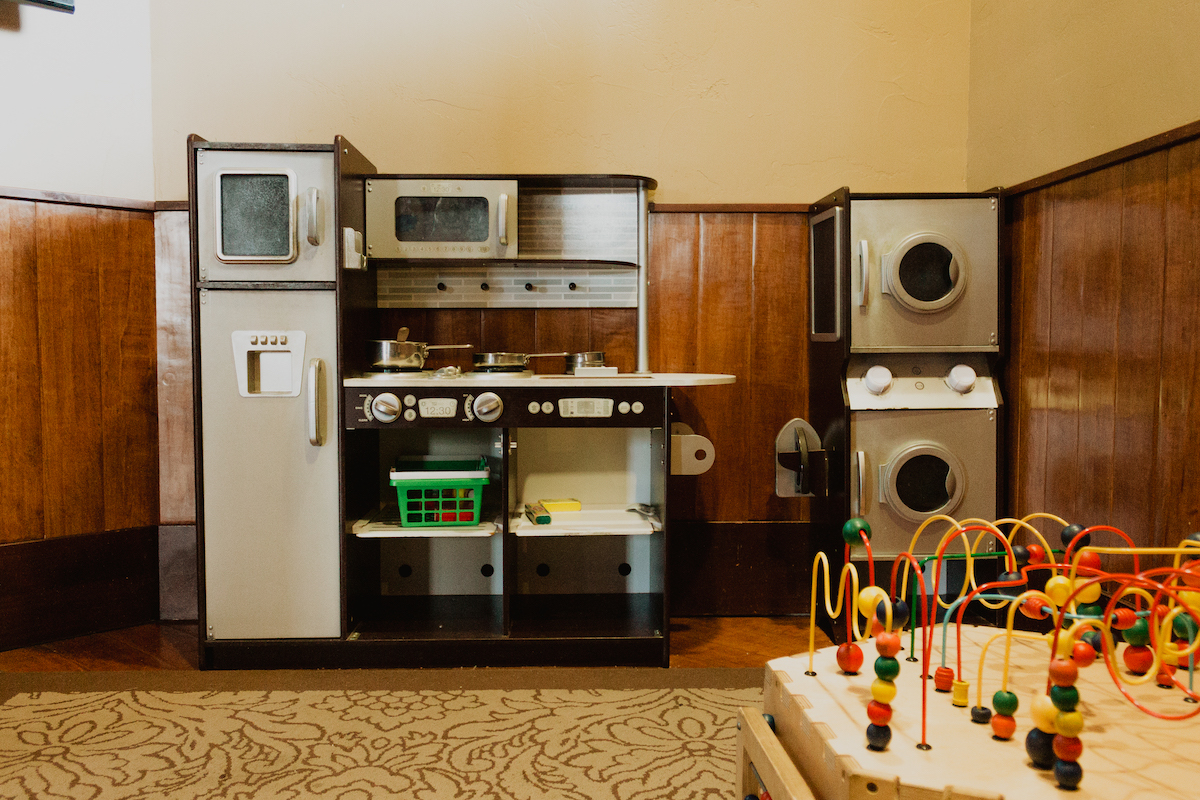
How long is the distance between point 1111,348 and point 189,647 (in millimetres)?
3494

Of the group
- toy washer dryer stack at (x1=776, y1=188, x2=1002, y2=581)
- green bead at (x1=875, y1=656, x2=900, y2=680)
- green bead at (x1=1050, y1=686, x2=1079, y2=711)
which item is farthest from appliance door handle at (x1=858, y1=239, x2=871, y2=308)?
green bead at (x1=1050, y1=686, x2=1079, y2=711)

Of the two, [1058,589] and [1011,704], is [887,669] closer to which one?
[1011,704]

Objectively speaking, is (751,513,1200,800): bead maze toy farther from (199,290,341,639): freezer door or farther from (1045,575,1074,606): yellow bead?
(199,290,341,639): freezer door

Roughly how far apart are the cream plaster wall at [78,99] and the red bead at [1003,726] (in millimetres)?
3744

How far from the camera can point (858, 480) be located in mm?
2980

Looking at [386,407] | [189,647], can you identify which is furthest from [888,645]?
[189,647]

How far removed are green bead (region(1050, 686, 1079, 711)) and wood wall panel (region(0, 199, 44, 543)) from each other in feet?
11.6

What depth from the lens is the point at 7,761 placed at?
218 cm

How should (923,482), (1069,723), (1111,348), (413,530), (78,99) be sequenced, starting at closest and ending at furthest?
(1069,723) → (1111,348) → (413,530) → (923,482) → (78,99)

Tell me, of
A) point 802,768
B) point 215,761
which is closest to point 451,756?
point 215,761

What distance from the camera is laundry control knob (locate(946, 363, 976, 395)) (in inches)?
117

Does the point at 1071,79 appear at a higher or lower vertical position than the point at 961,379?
higher

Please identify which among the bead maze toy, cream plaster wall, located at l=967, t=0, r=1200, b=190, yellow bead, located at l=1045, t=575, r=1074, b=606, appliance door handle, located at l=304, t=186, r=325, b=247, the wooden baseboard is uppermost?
cream plaster wall, located at l=967, t=0, r=1200, b=190

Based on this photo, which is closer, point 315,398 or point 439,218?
point 315,398
